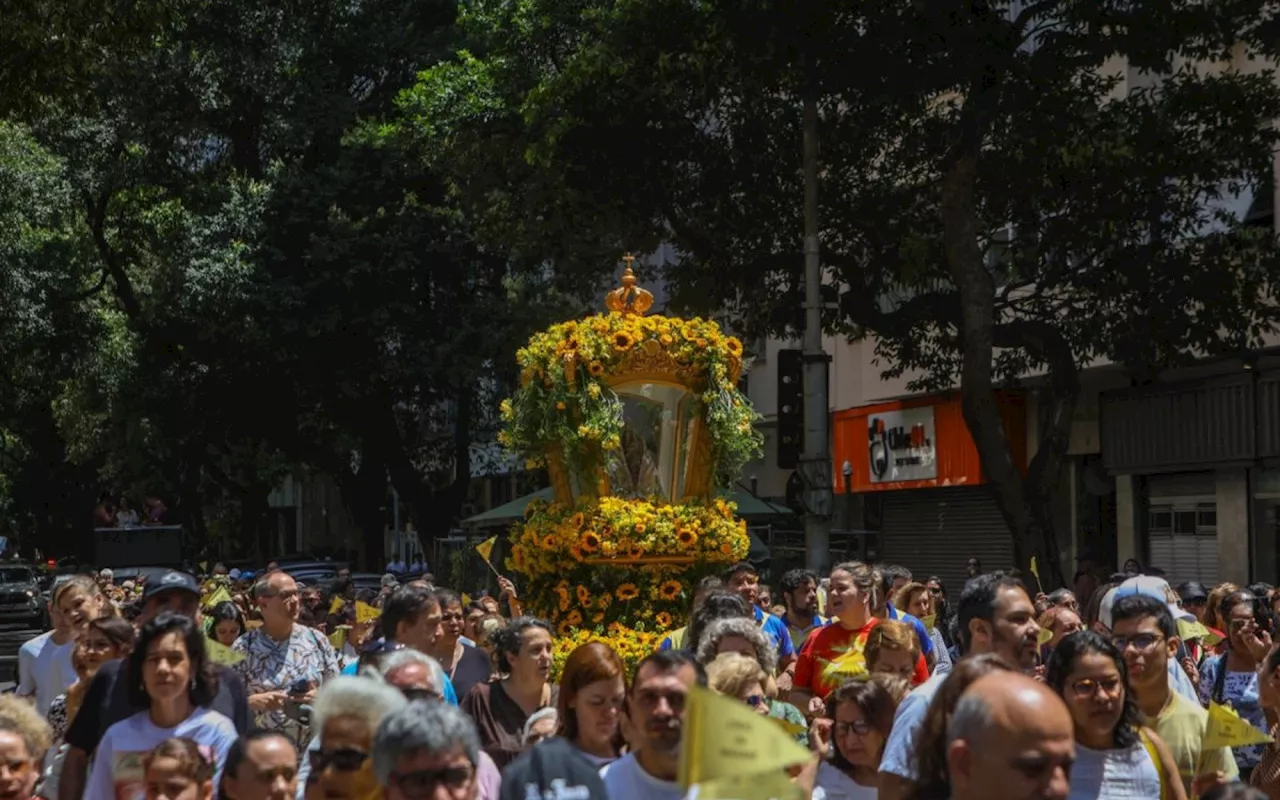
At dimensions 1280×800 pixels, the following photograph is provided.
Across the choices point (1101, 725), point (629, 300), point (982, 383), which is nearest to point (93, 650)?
point (1101, 725)

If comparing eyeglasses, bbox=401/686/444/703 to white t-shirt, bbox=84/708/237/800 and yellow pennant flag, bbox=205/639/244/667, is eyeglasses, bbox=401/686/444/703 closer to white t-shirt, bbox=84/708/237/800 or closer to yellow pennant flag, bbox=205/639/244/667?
white t-shirt, bbox=84/708/237/800

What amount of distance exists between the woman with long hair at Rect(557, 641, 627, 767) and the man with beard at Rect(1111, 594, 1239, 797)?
1.59 meters

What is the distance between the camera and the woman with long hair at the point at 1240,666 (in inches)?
372

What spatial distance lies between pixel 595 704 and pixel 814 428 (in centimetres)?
1489

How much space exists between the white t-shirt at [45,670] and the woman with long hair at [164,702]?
2366 mm

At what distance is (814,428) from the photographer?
838 inches

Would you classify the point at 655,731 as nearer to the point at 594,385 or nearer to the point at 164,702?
the point at 164,702

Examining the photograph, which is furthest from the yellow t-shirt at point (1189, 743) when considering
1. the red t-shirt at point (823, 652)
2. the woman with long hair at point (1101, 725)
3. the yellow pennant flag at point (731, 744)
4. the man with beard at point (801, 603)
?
the man with beard at point (801, 603)

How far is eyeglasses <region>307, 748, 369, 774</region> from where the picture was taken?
219 inches

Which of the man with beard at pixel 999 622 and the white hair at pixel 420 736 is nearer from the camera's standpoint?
the white hair at pixel 420 736

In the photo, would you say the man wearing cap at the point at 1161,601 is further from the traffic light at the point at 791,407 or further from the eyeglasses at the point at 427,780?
the traffic light at the point at 791,407

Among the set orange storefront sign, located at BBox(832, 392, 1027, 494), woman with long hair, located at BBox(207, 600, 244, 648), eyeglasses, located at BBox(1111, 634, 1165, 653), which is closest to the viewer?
eyeglasses, located at BBox(1111, 634, 1165, 653)

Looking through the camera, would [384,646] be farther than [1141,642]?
Yes

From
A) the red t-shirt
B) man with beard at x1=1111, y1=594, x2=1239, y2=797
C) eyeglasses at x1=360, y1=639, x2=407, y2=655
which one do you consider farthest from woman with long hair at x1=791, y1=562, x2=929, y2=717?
man with beard at x1=1111, y1=594, x2=1239, y2=797
